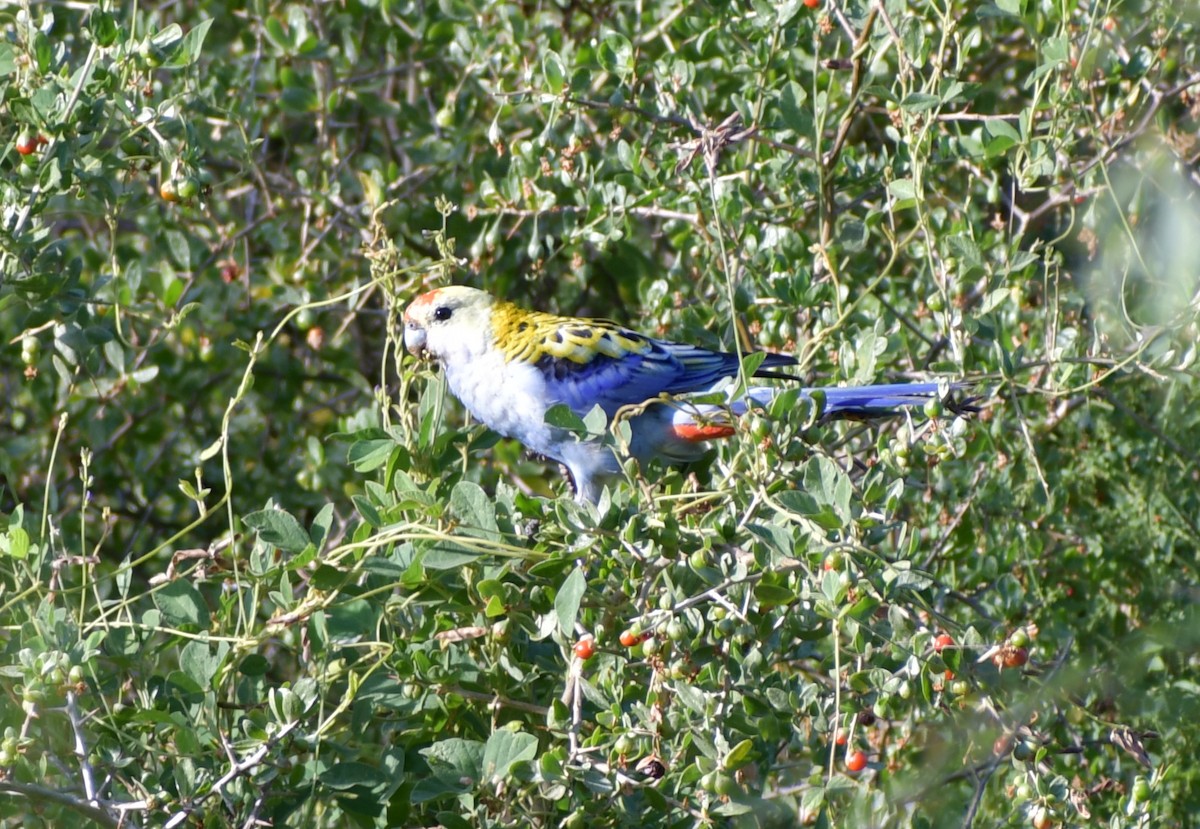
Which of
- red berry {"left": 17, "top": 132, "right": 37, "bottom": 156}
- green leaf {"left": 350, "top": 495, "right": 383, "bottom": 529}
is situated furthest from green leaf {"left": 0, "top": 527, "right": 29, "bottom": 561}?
red berry {"left": 17, "top": 132, "right": 37, "bottom": 156}

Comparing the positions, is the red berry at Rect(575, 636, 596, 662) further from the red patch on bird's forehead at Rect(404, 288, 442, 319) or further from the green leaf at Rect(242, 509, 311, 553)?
the red patch on bird's forehead at Rect(404, 288, 442, 319)

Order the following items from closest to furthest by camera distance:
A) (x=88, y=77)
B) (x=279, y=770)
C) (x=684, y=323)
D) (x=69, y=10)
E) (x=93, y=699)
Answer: (x=279, y=770) → (x=93, y=699) → (x=88, y=77) → (x=684, y=323) → (x=69, y=10)

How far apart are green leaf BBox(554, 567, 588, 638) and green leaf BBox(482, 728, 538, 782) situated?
0.18 m

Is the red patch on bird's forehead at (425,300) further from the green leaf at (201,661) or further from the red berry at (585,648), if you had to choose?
the red berry at (585,648)

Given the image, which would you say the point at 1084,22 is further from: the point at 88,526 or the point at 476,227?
the point at 88,526

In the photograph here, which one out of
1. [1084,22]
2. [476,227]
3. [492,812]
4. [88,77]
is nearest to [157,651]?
[492,812]

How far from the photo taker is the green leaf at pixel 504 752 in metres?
1.99

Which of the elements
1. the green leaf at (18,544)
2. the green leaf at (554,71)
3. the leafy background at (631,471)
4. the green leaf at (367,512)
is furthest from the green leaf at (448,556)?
the green leaf at (554,71)

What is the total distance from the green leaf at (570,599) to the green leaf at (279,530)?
434 millimetres

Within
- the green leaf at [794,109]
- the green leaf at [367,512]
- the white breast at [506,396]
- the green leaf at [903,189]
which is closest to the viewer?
the green leaf at [367,512]

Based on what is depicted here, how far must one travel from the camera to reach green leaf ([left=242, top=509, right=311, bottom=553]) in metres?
2.11

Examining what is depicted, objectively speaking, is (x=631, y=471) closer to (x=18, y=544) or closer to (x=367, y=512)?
(x=367, y=512)

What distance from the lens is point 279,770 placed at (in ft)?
6.55

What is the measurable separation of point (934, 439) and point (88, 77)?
166cm
